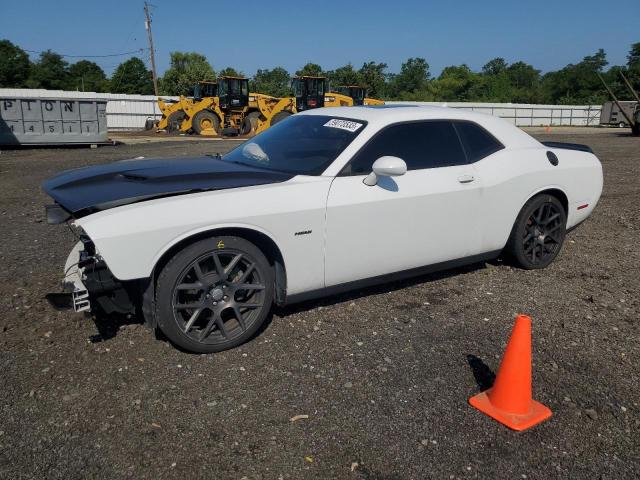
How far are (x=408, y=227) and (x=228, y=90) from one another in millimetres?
22941

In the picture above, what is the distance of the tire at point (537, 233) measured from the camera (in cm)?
487

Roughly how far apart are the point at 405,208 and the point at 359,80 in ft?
248

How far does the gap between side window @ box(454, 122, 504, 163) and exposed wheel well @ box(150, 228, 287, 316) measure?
1904 millimetres

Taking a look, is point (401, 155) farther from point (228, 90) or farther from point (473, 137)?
point (228, 90)

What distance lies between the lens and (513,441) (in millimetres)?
2699

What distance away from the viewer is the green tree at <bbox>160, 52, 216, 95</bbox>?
68.4m

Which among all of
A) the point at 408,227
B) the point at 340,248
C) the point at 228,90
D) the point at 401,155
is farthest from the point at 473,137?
the point at 228,90

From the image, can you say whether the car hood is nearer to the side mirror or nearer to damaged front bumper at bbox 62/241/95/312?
damaged front bumper at bbox 62/241/95/312

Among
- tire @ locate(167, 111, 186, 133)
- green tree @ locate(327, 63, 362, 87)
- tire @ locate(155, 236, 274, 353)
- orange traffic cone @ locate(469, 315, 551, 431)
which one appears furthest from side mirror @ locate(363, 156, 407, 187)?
green tree @ locate(327, 63, 362, 87)

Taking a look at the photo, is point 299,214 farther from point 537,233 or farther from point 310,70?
point 310,70

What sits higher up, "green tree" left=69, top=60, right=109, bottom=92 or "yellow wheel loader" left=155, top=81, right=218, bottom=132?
"green tree" left=69, top=60, right=109, bottom=92

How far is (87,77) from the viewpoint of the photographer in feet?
286

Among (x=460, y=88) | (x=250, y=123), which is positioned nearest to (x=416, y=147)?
(x=250, y=123)

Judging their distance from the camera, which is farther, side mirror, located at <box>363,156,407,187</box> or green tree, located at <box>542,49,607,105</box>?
green tree, located at <box>542,49,607,105</box>
